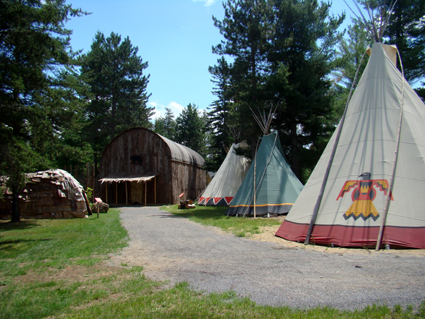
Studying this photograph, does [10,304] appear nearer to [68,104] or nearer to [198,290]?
[198,290]

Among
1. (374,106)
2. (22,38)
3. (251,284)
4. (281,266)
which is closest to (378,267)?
(281,266)

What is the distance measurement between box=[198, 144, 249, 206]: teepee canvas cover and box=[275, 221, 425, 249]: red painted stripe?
1258 cm

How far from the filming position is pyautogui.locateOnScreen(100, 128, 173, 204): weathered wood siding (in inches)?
929

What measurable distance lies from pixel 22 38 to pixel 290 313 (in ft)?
29.7

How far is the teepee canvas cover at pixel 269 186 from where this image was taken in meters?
12.6

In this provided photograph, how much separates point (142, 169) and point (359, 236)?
20.1m

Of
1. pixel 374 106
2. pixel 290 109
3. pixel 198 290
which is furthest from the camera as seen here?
pixel 290 109

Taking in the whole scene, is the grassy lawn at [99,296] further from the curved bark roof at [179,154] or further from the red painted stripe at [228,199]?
the curved bark roof at [179,154]

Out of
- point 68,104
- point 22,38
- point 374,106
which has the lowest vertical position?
point 374,106

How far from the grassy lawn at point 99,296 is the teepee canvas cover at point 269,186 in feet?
25.7

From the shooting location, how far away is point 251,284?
385 centimetres

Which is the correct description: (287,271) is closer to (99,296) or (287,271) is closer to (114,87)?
(99,296)

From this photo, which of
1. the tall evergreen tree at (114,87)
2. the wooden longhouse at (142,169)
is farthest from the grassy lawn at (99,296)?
the tall evergreen tree at (114,87)

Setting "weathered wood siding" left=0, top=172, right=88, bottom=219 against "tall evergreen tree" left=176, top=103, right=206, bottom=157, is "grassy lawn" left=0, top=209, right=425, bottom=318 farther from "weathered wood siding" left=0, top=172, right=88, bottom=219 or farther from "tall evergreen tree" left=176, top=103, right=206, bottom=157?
"tall evergreen tree" left=176, top=103, right=206, bottom=157
